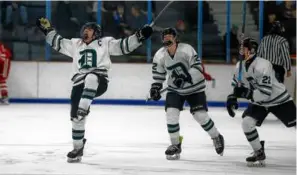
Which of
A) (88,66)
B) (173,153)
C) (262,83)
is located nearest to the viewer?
(262,83)

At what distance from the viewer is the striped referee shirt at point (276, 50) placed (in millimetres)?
7418

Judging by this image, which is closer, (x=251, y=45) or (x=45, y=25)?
(x=251, y=45)

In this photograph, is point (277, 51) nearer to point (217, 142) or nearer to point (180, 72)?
point (217, 142)

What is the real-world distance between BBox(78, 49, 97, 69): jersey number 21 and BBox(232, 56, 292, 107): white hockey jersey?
38.3 inches

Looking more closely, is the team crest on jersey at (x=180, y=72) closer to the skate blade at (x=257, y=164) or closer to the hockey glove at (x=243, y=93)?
the hockey glove at (x=243, y=93)

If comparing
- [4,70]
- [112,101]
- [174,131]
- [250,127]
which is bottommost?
[112,101]

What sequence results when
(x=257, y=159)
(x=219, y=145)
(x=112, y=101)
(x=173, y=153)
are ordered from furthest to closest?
(x=112, y=101), (x=219, y=145), (x=173, y=153), (x=257, y=159)

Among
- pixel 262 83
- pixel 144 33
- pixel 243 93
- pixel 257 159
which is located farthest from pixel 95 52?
pixel 257 159

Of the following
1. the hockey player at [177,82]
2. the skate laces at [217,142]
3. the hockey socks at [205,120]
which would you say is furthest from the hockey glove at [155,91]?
the skate laces at [217,142]

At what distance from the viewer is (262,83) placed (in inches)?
177

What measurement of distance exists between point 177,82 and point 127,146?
91 centimetres

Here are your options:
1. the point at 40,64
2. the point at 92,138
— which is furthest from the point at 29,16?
the point at 92,138

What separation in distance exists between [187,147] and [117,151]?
613mm

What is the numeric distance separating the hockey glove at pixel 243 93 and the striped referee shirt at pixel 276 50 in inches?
117
